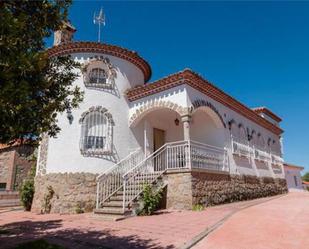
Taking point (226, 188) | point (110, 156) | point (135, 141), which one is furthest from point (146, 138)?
point (226, 188)

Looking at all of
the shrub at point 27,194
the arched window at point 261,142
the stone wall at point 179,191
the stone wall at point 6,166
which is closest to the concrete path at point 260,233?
the stone wall at point 179,191

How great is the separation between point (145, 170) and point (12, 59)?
9546 mm

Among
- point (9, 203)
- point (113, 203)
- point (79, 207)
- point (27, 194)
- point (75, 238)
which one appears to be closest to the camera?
point (75, 238)

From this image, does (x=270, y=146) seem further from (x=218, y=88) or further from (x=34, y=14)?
(x=34, y=14)

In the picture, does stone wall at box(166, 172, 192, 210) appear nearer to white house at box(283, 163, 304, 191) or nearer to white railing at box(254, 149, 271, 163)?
white railing at box(254, 149, 271, 163)

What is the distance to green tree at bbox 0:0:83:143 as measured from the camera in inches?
148

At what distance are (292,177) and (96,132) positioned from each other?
27566 millimetres

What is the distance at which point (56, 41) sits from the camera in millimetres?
15734

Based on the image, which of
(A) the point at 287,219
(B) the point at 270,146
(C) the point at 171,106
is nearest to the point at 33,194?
(C) the point at 171,106

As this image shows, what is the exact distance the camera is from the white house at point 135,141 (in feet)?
34.7

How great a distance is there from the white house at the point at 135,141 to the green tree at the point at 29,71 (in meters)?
5.18

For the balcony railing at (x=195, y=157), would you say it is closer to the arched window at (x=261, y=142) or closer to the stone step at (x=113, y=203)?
the stone step at (x=113, y=203)

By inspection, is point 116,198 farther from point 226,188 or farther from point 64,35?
point 64,35

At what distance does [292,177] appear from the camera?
30578 millimetres
